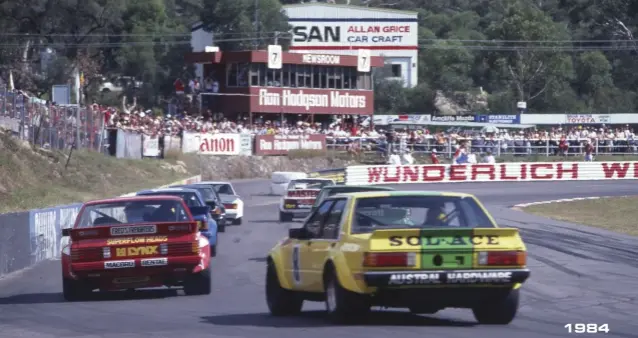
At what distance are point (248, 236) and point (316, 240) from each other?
1706cm

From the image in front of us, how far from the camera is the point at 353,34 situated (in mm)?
94688

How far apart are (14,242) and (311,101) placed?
180 feet

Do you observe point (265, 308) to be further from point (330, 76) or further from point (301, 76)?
point (330, 76)

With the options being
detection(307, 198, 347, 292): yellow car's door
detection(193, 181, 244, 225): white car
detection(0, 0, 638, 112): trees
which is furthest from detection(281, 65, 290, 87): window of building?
detection(307, 198, 347, 292): yellow car's door

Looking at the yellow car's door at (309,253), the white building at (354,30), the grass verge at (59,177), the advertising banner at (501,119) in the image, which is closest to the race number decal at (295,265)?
the yellow car's door at (309,253)

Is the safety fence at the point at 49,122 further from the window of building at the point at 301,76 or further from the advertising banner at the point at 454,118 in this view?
the advertising banner at the point at 454,118

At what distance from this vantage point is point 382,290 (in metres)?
10.9

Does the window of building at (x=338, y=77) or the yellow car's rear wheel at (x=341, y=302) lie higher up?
the window of building at (x=338, y=77)

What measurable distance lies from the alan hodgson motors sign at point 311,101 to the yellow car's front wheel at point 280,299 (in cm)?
5992

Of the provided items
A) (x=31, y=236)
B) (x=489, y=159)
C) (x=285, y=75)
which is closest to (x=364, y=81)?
(x=285, y=75)

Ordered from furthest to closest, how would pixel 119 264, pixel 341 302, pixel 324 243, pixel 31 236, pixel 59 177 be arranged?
pixel 59 177, pixel 31 236, pixel 119 264, pixel 324 243, pixel 341 302

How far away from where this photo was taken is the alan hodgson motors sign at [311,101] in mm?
73688

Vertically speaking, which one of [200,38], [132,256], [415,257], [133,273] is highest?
[200,38]

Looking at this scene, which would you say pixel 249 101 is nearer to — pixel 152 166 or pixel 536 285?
pixel 152 166
